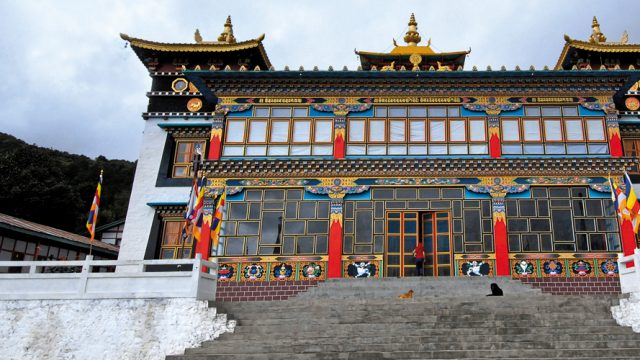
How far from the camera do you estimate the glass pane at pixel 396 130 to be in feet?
68.0

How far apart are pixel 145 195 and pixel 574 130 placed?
1572 cm

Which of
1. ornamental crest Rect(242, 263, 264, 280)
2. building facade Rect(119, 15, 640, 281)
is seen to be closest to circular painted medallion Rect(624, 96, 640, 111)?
building facade Rect(119, 15, 640, 281)

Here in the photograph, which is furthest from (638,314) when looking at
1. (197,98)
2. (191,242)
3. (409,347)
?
(197,98)

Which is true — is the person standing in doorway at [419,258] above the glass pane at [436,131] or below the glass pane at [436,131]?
below

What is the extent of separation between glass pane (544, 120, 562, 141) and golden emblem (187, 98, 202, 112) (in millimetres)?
12959

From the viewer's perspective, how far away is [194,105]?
23.7 m

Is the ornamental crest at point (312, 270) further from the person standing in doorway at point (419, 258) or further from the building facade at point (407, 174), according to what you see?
the person standing in doorway at point (419, 258)

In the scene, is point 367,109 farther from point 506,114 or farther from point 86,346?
point 86,346

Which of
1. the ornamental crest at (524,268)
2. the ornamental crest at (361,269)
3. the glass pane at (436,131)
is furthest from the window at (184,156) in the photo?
the ornamental crest at (524,268)

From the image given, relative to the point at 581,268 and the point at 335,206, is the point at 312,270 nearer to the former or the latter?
the point at 335,206

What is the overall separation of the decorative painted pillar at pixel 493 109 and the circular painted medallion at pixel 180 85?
36.5 ft

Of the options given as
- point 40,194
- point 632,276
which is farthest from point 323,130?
point 40,194

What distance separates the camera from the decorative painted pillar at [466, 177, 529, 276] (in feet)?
61.5

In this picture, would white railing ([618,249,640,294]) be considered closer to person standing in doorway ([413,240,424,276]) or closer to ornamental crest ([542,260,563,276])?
ornamental crest ([542,260,563,276])
